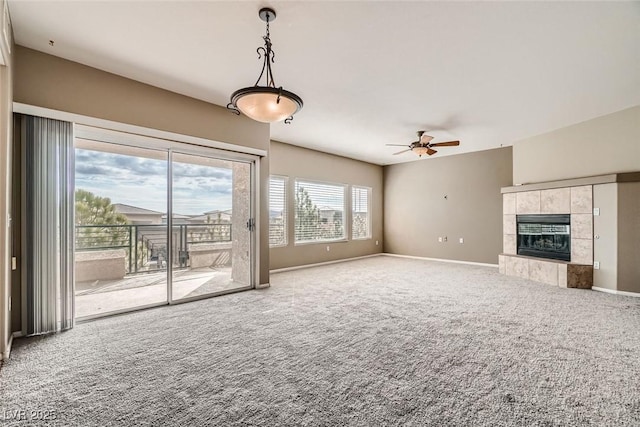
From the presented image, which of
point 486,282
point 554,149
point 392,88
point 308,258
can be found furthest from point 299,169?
point 554,149

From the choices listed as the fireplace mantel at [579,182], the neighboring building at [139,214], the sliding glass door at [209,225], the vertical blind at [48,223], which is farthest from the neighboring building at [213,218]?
the fireplace mantel at [579,182]

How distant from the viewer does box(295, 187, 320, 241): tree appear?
7094mm

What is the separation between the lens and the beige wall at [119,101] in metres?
3.08

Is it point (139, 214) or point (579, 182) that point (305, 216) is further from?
point (579, 182)

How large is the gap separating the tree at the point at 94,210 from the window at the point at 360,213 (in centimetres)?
586

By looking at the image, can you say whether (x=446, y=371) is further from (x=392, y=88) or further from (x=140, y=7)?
(x=140, y=7)

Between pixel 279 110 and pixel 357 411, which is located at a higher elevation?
pixel 279 110

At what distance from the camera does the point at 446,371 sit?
2363 millimetres

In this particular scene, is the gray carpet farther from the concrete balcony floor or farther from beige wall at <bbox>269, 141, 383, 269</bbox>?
beige wall at <bbox>269, 141, 383, 269</bbox>

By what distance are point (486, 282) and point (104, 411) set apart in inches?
223

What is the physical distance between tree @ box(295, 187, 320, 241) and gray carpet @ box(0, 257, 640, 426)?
9.71ft

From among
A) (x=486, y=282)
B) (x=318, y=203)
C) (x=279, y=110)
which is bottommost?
(x=486, y=282)

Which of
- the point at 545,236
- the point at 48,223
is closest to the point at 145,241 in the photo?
the point at 48,223

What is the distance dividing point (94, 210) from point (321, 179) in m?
4.87
